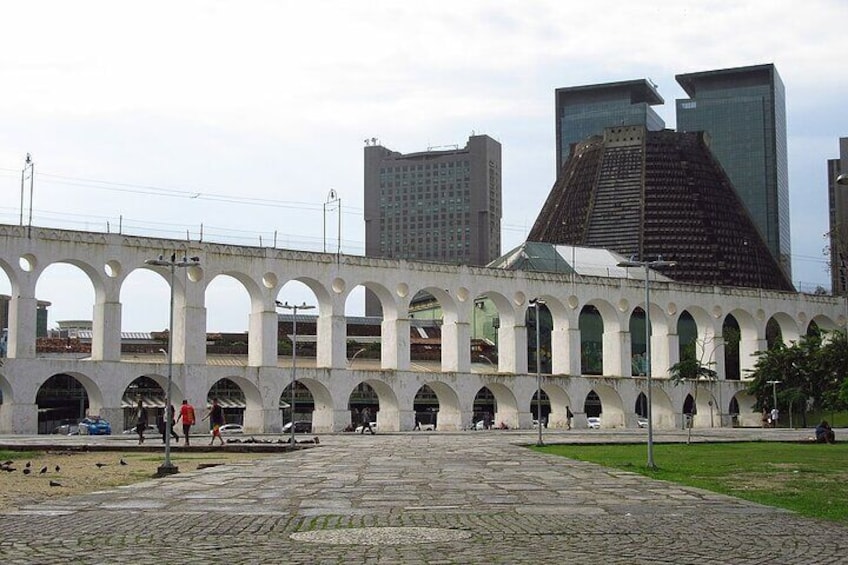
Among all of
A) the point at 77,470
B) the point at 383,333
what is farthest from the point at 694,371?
the point at 77,470

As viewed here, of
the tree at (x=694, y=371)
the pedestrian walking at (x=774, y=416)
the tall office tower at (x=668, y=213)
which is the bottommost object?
the pedestrian walking at (x=774, y=416)

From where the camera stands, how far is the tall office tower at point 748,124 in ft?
599

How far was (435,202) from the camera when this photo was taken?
185m

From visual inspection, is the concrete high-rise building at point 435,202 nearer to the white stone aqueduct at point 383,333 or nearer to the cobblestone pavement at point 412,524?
the white stone aqueduct at point 383,333

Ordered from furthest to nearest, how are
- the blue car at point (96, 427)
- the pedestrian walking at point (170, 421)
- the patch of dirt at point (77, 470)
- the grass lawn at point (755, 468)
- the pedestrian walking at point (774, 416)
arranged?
the pedestrian walking at point (774, 416), the blue car at point (96, 427), the pedestrian walking at point (170, 421), the patch of dirt at point (77, 470), the grass lawn at point (755, 468)

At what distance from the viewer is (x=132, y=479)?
71.9ft

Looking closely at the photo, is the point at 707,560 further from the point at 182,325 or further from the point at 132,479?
the point at 182,325

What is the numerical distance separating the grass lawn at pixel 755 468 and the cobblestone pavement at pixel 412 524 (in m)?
0.89

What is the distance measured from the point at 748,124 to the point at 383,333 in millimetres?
136603

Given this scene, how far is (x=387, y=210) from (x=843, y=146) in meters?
132

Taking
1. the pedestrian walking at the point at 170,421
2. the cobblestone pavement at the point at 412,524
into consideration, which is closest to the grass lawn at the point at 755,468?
the cobblestone pavement at the point at 412,524

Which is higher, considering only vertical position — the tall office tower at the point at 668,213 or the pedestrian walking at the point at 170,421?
the tall office tower at the point at 668,213

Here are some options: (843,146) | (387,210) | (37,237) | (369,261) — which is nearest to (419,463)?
(37,237)

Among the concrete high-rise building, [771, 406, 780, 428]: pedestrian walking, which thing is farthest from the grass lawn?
the concrete high-rise building
